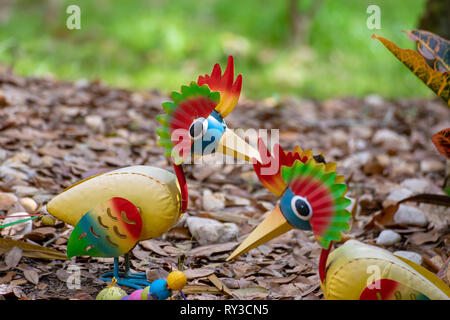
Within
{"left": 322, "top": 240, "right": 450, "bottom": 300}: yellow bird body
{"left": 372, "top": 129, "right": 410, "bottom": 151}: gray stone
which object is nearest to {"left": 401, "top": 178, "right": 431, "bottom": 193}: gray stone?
{"left": 372, "top": 129, "right": 410, "bottom": 151}: gray stone

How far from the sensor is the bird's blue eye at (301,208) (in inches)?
48.1

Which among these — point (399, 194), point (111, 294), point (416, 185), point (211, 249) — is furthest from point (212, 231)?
point (416, 185)

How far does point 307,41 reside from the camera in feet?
15.6

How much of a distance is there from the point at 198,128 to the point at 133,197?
0.25m

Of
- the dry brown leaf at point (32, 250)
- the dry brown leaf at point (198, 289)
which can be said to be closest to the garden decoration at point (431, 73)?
the dry brown leaf at point (198, 289)

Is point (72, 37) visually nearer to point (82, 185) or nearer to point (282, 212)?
point (82, 185)

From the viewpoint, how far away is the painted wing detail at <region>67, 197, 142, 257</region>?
1.34m

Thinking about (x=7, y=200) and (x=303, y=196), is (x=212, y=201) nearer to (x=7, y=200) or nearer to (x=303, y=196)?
(x=7, y=200)

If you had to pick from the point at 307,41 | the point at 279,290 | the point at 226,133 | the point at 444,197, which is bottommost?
the point at 279,290

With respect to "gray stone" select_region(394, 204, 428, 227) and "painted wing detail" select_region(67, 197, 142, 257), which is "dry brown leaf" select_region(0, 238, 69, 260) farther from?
"gray stone" select_region(394, 204, 428, 227)

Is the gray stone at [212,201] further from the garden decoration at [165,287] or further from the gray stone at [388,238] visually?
the garden decoration at [165,287]

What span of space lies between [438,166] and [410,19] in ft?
10.3

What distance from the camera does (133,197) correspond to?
1.37m
